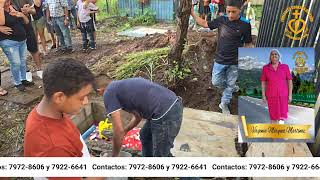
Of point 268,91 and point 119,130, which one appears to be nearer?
point 268,91

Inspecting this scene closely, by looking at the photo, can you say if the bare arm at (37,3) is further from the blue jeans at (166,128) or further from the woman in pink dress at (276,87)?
the woman in pink dress at (276,87)

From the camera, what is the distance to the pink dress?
4.91 feet

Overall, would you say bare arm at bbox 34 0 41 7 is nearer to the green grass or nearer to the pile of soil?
the pile of soil

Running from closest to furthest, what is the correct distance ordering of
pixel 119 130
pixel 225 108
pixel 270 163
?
pixel 270 163 < pixel 119 130 < pixel 225 108

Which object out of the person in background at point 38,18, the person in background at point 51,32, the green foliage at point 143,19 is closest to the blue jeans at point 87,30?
the person in background at point 51,32

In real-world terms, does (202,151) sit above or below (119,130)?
below

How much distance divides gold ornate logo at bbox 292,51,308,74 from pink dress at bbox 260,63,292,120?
2.0 inches

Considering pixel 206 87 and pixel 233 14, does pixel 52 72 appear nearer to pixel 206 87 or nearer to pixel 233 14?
pixel 233 14

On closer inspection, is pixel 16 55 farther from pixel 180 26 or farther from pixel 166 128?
pixel 166 128

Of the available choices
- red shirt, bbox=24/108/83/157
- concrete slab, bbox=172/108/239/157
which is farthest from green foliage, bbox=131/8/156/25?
red shirt, bbox=24/108/83/157

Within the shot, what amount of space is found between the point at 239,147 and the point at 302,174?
68.5 inches

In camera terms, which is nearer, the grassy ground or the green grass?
the green grass

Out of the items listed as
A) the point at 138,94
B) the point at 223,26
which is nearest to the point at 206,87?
the point at 223,26

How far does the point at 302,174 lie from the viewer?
1.71 metres
